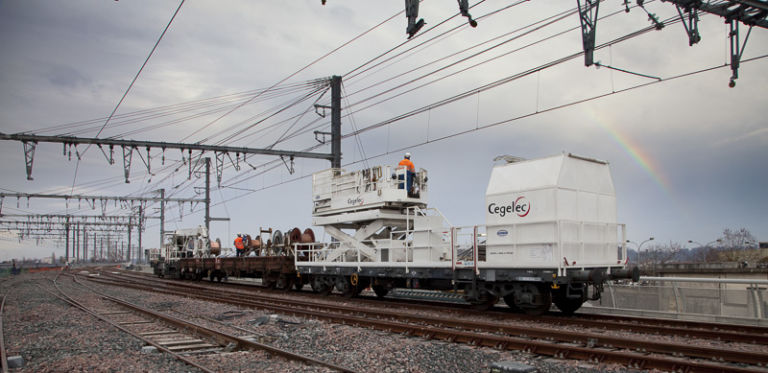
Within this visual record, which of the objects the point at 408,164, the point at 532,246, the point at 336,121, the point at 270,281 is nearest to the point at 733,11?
the point at 532,246

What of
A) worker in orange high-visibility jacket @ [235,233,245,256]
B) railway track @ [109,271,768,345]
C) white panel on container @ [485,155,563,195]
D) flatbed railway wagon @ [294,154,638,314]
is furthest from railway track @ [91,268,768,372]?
worker in orange high-visibility jacket @ [235,233,245,256]

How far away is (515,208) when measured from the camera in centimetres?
1243

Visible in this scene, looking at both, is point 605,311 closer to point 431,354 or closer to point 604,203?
point 604,203

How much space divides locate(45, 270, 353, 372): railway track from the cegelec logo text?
6.39 meters

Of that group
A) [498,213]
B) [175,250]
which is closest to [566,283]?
[498,213]

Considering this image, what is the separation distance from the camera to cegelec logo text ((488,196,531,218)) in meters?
12.2

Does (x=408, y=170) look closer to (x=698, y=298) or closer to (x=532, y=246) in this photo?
(x=532, y=246)

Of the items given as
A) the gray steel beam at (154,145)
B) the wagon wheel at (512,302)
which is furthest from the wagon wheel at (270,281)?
the wagon wheel at (512,302)

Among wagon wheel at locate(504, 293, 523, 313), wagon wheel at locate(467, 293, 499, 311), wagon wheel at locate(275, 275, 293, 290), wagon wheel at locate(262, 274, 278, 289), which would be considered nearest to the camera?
wagon wheel at locate(467, 293, 499, 311)

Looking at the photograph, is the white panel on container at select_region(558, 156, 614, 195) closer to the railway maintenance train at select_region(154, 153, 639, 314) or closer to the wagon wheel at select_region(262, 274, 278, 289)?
the railway maintenance train at select_region(154, 153, 639, 314)

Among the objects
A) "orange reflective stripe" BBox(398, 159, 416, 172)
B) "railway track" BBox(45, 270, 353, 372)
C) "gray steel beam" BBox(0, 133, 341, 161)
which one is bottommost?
"railway track" BBox(45, 270, 353, 372)

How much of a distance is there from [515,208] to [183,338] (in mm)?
7717

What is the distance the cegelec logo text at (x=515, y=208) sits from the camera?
1223 cm

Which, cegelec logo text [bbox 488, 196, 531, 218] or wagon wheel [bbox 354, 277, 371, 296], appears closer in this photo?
cegelec logo text [bbox 488, 196, 531, 218]
